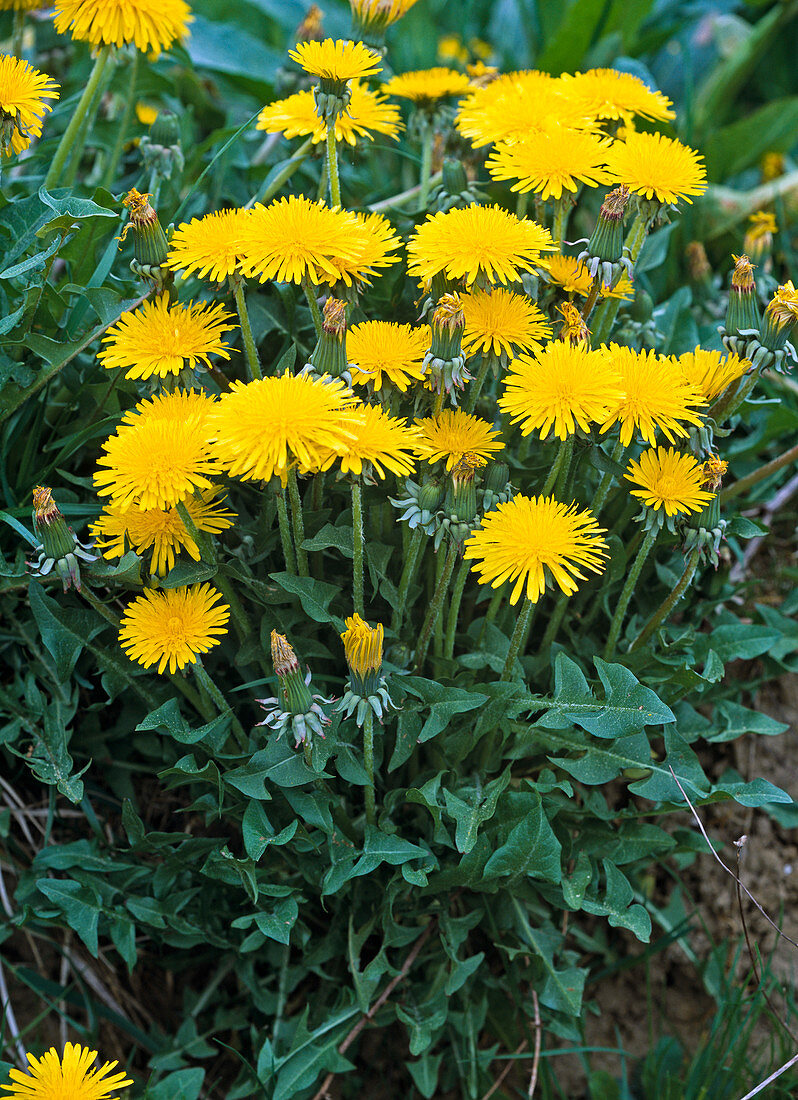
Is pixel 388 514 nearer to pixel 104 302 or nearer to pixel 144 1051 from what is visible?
pixel 104 302

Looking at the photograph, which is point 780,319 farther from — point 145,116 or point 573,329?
point 145,116

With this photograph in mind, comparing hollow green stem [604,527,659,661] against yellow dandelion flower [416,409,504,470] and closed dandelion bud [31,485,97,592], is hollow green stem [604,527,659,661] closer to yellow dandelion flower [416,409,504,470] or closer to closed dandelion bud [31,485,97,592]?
yellow dandelion flower [416,409,504,470]

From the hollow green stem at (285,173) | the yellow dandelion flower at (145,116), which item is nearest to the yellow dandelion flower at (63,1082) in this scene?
the hollow green stem at (285,173)

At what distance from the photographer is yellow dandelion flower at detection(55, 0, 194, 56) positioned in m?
1.63

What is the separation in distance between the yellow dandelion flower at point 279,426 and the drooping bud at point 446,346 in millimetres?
152

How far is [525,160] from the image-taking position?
1462 mm

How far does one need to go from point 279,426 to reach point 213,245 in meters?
0.39

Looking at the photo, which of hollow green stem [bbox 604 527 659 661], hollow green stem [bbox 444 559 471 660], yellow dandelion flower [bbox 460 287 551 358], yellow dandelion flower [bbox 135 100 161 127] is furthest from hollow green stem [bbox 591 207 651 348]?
yellow dandelion flower [bbox 135 100 161 127]

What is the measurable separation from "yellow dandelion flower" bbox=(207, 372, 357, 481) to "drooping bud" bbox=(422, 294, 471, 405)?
6.0 inches

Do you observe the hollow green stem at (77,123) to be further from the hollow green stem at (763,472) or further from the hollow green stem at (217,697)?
the hollow green stem at (763,472)

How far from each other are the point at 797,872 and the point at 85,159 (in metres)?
2.64

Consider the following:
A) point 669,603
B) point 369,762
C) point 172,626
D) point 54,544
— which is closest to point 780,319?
point 669,603

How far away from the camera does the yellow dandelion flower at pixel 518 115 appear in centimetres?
153

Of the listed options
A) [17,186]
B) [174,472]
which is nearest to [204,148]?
→ [17,186]
